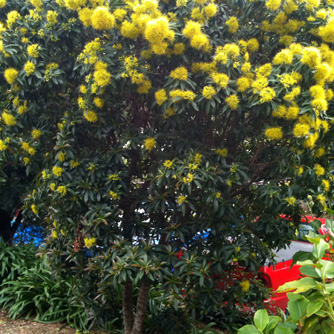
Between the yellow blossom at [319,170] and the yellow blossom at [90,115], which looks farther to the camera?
the yellow blossom at [90,115]

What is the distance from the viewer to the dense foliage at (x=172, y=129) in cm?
314

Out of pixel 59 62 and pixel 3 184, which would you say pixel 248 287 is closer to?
pixel 59 62

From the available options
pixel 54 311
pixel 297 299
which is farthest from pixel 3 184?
pixel 297 299

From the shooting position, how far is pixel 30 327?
511 cm

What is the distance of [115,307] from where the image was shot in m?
4.85

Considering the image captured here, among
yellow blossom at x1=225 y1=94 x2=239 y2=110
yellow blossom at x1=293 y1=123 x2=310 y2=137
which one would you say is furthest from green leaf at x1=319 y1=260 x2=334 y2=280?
yellow blossom at x1=225 y1=94 x2=239 y2=110

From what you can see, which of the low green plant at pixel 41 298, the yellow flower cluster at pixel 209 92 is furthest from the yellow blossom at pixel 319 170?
the low green plant at pixel 41 298

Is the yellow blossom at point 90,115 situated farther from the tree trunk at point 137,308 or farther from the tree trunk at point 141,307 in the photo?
the tree trunk at point 141,307

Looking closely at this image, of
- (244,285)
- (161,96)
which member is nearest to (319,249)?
(161,96)

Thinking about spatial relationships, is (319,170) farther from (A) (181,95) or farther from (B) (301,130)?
(A) (181,95)

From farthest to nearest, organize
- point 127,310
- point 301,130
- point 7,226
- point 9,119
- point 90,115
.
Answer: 1. point 7,226
2. point 127,310
3. point 9,119
4. point 90,115
5. point 301,130

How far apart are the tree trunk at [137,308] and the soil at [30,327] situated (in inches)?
22.4

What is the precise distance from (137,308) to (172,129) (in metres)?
1.96

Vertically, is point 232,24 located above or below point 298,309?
above
